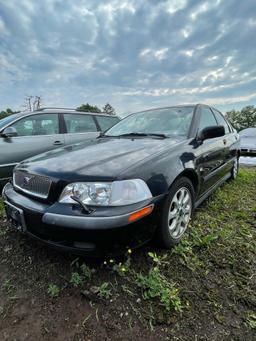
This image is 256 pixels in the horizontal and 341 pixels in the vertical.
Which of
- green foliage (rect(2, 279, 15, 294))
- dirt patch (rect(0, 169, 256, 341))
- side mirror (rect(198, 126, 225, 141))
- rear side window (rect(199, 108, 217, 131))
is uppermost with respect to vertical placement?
rear side window (rect(199, 108, 217, 131))

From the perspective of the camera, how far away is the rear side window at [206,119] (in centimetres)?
289

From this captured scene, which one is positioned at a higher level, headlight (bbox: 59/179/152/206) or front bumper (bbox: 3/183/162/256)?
headlight (bbox: 59/179/152/206)

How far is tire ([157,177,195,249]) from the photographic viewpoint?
6.10 ft

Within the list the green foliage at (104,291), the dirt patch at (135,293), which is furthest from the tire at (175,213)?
the green foliage at (104,291)

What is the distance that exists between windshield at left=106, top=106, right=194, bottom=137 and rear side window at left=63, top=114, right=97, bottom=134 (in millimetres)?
1709

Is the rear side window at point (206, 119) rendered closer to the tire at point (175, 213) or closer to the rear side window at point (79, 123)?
the tire at point (175, 213)

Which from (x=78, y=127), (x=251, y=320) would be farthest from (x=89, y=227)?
(x=78, y=127)

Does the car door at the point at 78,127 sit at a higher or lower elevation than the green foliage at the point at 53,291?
higher

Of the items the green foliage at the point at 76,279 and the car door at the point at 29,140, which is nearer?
the green foliage at the point at 76,279

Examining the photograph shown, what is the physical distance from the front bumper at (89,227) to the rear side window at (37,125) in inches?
106

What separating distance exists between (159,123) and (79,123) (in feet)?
8.34

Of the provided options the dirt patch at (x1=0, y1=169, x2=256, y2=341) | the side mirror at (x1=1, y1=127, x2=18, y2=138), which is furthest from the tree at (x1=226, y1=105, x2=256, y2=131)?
the dirt patch at (x1=0, y1=169, x2=256, y2=341)

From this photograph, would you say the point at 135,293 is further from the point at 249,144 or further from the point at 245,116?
the point at 245,116

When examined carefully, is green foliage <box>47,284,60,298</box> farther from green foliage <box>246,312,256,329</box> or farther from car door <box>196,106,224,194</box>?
car door <box>196,106,224,194</box>
